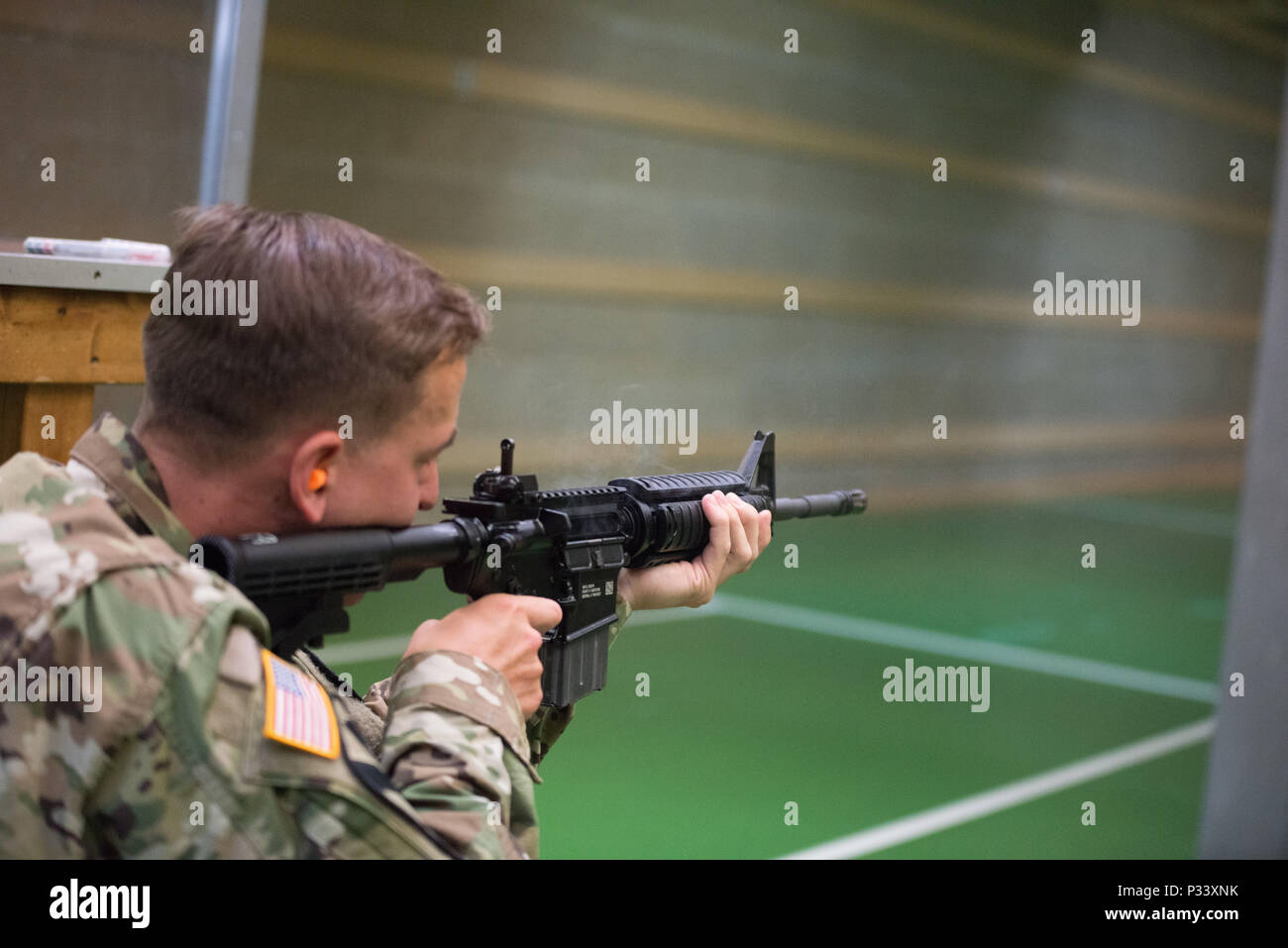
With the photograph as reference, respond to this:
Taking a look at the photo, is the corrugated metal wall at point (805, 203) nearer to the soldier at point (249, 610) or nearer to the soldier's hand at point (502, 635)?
the soldier's hand at point (502, 635)

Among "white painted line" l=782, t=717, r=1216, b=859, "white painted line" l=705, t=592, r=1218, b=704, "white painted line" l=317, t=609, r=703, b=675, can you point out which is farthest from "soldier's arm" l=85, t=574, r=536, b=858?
"white painted line" l=705, t=592, r=1218, b=704

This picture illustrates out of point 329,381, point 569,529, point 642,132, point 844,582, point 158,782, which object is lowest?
point 844,582

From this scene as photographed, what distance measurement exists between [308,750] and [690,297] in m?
4.40

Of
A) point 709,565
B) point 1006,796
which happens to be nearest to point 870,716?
point 1006,796

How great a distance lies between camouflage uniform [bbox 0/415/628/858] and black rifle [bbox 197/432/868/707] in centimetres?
13

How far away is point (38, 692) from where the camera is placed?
89cm

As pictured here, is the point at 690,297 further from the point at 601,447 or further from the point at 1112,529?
the point at 1112,529

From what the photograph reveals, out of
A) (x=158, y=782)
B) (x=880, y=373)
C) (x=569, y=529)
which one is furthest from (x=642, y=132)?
(x=158, y=782)

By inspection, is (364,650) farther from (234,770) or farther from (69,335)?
(234,770)

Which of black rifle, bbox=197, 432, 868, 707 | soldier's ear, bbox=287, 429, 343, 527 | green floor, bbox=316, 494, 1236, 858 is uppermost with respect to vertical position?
soldier's ear, bbox=287, 429, 343, 527

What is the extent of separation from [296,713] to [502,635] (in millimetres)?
339

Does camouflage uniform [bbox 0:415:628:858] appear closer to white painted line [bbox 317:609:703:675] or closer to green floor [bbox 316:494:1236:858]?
green floor [bbox 316:494:1236:858]

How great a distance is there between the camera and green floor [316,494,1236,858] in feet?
9.82

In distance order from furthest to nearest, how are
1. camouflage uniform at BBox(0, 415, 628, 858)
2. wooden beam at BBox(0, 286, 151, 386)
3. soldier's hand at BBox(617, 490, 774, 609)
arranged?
wooden beam at BBox(0, 286, 151, 386) → soldier's hand at BBox(617, 490, 774, 609) → camouflage uniform at BBox(0, 415, 628, 858)
